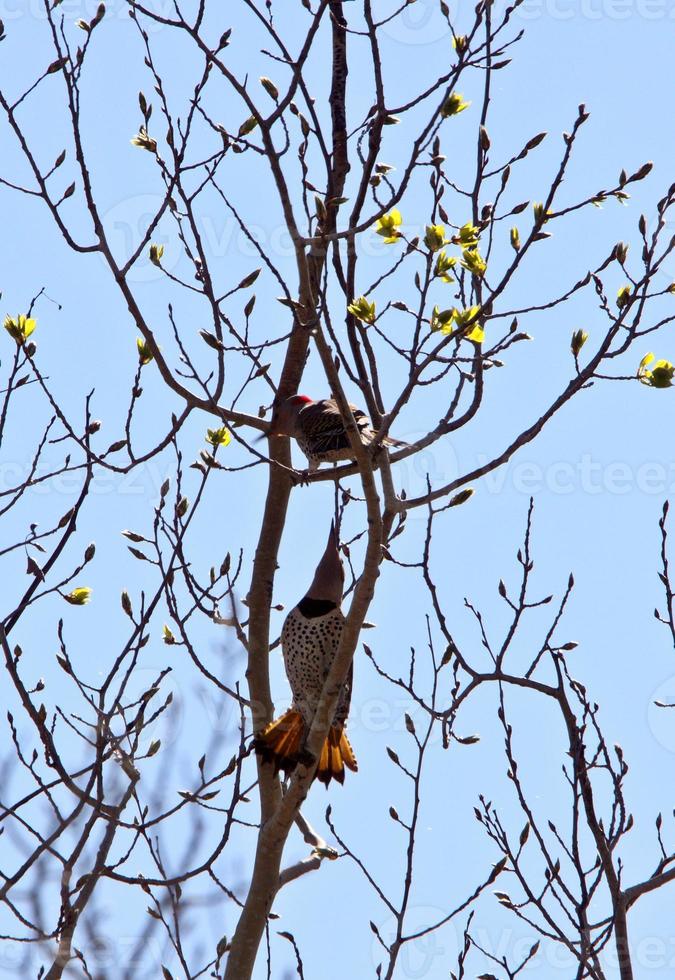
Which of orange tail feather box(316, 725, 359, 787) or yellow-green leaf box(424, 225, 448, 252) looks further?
orange tail feather box(316, 725, 359, 787)

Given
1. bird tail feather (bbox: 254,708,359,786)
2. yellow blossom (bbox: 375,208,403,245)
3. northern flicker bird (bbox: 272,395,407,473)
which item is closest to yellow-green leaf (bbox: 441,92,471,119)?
yellow blossom (bbox: 375,208,403,245)

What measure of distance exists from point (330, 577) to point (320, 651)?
364 millimetres

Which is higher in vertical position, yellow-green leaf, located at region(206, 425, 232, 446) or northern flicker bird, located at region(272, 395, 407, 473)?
northern flicker bird, located at region(272, 395, 407, 473)

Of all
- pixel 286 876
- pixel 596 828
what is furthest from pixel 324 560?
pixel 596 828

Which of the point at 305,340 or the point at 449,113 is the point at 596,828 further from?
the point at 305,340

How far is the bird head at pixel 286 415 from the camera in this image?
557cm

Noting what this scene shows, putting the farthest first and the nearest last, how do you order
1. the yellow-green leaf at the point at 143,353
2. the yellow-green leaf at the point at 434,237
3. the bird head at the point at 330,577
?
the bird head at the point at 330,577 < the yellow-green leaf at the point at 143,353 < the yellow-green leaf at the point at 434,237

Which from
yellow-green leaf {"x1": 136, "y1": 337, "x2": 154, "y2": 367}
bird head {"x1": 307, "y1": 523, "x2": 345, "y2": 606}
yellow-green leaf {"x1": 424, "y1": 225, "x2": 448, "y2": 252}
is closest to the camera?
yellow-green leaf {"x1": 424, "y1": 225, "x2": 448, "y2": 252}

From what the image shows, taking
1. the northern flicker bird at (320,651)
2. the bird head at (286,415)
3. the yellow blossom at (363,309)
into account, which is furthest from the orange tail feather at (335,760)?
the yellow blossom at (363,309)

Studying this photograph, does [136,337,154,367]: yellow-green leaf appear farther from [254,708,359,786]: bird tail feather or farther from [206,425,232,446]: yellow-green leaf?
[254,708,359,786]: bird tail feather

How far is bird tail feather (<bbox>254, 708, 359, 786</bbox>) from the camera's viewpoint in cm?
→ 551

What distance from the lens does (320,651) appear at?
6090 millimetres

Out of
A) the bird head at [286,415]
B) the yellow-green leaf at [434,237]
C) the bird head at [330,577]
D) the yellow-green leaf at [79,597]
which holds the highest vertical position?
the bird head at [286,415]

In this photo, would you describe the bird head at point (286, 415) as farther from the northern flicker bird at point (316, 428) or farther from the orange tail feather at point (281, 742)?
the orange tail feather at point (281, 742)
